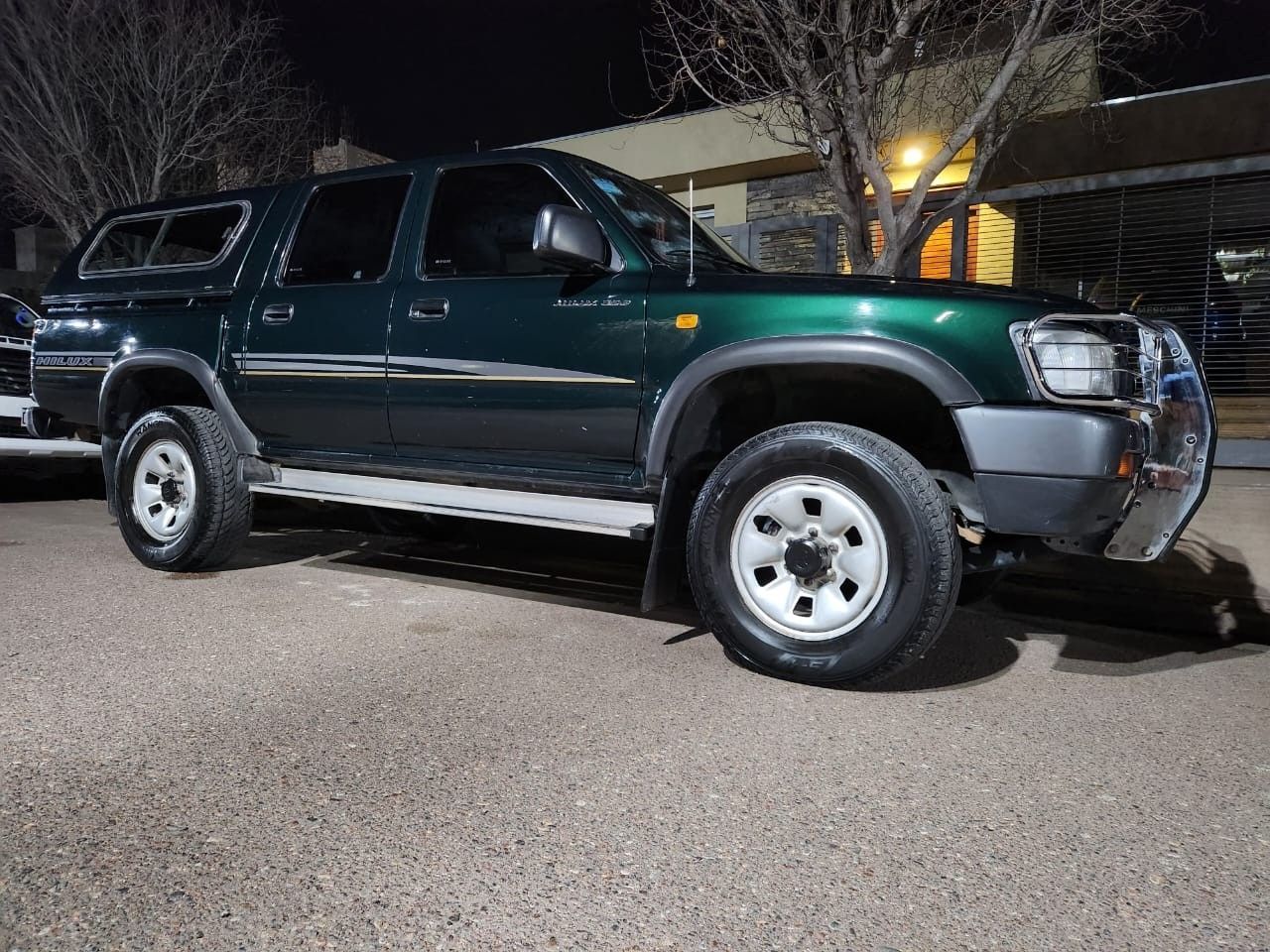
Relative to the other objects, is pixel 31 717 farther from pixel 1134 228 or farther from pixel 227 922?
pixel 1134 228

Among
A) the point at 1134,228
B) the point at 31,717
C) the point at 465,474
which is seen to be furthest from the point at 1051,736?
the point at 1134,228

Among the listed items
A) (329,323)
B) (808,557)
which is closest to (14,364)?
(329,323)

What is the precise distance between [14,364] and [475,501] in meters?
6.10

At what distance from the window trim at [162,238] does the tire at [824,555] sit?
305cm

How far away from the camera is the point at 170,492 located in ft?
16.4

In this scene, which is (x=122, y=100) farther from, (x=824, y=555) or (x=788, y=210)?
(x=824, y=555)

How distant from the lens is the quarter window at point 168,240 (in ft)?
16.8

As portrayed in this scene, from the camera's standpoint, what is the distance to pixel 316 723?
9.41 feet

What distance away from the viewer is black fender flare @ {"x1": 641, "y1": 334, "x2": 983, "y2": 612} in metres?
3.16

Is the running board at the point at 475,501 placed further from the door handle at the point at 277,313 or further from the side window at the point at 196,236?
the side window at the point at 196,236

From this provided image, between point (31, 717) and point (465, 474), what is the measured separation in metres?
1.88

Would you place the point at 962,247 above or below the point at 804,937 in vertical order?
above

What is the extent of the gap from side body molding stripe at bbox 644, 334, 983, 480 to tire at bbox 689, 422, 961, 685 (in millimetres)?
248

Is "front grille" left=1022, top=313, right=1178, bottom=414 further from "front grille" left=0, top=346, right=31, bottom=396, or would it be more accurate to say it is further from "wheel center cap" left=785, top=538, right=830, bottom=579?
"front grille" left=0, top=346, right=31, bottom=396
